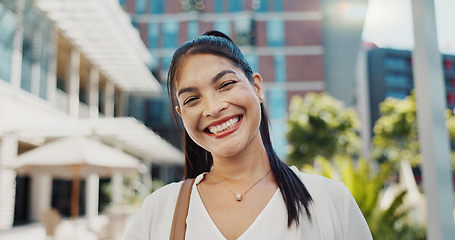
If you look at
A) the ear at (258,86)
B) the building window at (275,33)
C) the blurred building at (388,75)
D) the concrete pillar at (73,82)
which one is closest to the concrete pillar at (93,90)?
the concrete pillar at (73,82)

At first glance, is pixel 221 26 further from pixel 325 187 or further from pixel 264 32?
pixel 325 187

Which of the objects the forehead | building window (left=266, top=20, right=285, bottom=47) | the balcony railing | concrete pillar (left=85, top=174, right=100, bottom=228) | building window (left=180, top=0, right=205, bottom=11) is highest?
building window (left=180, top=0, right=205, bottom=11)

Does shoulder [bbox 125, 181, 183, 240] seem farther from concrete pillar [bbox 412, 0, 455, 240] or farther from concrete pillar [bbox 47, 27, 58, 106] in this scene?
concrete pillar [bbox 47, 27, 58, 106]

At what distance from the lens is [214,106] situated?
1256 millimetres

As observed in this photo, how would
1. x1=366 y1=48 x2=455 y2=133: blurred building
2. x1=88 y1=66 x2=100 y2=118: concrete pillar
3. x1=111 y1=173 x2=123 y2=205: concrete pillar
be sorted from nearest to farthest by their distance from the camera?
x1=111 y1=173 x2=123 y2=205: concrete pillar < x1=88 y1=66 x2=100 y2=118: concrete pillar < x1=366 y1=48 x2=455 y2=133: blurred building

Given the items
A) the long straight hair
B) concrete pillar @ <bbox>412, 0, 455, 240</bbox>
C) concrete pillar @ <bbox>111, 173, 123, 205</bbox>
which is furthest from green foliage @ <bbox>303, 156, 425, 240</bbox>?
concrete pillar @ <bbox>111, 173, 123, 205</bbox>

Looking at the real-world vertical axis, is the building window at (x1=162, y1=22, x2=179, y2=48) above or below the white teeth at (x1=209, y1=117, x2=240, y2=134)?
above

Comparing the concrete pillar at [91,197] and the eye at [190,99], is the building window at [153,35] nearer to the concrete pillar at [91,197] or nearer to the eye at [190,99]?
the concrete pillar at [91,197]

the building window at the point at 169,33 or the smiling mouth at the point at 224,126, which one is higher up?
the building window at the point at 169,33

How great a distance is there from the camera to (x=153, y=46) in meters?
33.5

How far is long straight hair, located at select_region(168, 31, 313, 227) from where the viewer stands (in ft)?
4.08

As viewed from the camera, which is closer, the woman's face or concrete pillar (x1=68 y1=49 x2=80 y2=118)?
the woman's face

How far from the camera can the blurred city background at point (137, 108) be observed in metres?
7.82

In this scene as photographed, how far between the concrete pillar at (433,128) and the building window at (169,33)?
3145 centimetres
